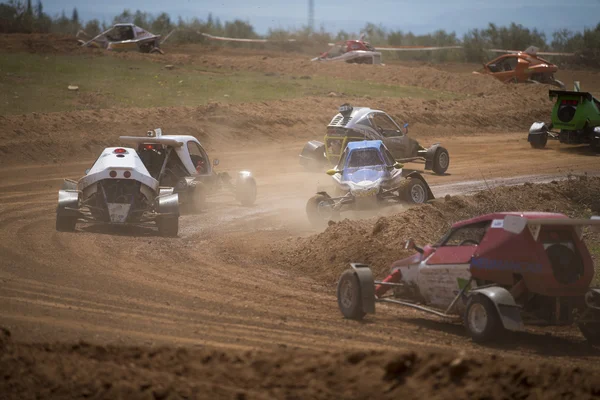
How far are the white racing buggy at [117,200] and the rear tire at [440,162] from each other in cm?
984

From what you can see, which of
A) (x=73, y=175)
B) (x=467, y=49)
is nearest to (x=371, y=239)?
(x=73, y=175)

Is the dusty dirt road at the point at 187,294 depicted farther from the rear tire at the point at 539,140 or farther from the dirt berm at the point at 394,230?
the rear tire at the point at 539,140

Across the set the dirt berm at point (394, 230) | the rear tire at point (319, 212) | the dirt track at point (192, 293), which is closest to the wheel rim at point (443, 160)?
the dirt track at point (192, 293)

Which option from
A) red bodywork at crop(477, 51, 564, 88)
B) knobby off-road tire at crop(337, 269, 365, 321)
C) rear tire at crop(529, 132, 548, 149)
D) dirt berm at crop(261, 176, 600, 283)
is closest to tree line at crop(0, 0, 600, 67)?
red bodywork at crop(477, 51, 564, 88)

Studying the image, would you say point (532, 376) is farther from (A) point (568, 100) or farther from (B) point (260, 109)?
(B) point (260, 109)

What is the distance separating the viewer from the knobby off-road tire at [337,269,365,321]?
945 centimetres

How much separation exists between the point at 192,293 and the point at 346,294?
2.24 metres

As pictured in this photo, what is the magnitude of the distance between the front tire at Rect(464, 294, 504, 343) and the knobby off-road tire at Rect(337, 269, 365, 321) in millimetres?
1305

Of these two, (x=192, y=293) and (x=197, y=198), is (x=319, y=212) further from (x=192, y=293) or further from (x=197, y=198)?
(x=192, y=293)

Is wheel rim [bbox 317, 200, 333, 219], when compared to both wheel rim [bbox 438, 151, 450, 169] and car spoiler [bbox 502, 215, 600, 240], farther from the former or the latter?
car spoiler [bbox 502, 215, 600, 240]

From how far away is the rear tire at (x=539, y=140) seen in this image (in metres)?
28.4

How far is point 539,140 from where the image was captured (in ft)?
93.3

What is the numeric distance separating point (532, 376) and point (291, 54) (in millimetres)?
50386

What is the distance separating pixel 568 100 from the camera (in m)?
27.4
